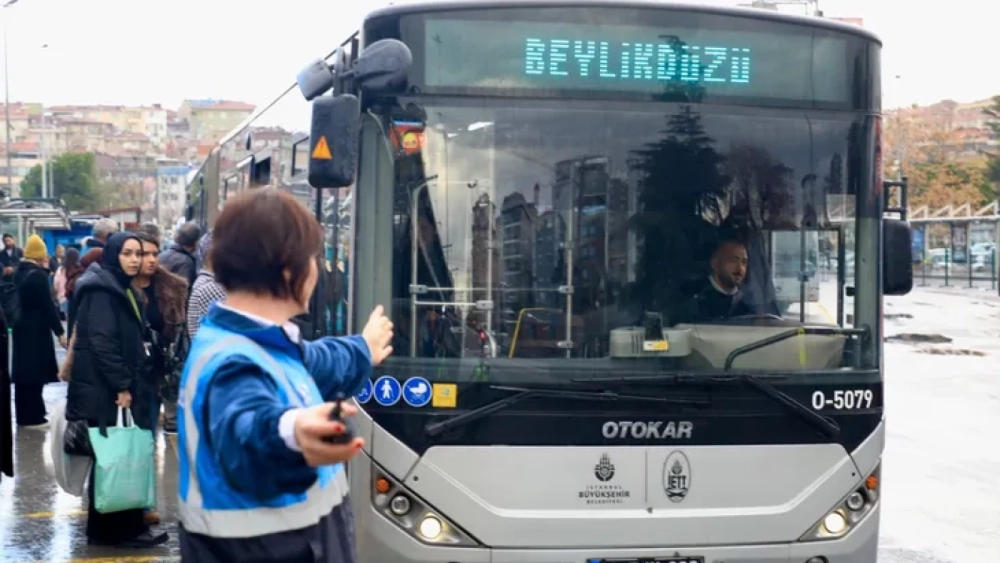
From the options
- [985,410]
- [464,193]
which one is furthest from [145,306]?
[985,410]

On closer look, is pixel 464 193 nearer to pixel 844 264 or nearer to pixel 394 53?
pixel 394 53

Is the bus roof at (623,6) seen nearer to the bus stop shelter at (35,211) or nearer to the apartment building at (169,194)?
the bus stop shelter at (35,211)

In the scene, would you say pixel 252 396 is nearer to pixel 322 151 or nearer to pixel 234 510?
pixel 234 510

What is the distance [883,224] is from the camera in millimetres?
5984

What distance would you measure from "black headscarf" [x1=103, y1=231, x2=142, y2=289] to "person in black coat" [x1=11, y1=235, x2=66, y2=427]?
477 centimetres

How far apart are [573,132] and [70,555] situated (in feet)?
12.9

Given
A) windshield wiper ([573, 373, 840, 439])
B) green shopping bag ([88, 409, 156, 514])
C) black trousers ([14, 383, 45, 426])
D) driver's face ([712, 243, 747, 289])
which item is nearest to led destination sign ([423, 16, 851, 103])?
driver's face ([712, 243, 747, 289])

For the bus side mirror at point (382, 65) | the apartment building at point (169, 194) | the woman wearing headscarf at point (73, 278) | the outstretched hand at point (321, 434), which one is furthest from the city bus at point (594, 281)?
the apartment building at point (169, 194)

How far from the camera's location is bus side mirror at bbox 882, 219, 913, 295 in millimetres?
6016

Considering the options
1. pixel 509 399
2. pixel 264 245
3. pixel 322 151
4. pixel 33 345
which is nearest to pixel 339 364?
pixel 264 245

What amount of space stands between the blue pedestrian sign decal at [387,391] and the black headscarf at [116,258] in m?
2.49

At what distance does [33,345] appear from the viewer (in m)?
11.8

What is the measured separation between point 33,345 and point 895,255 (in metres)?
8.23

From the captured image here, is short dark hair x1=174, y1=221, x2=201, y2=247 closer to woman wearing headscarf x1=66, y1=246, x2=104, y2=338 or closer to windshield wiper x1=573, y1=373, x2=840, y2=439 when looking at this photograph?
woman wearing headscarf x1=66, y1=246, x2=104, y2=338
